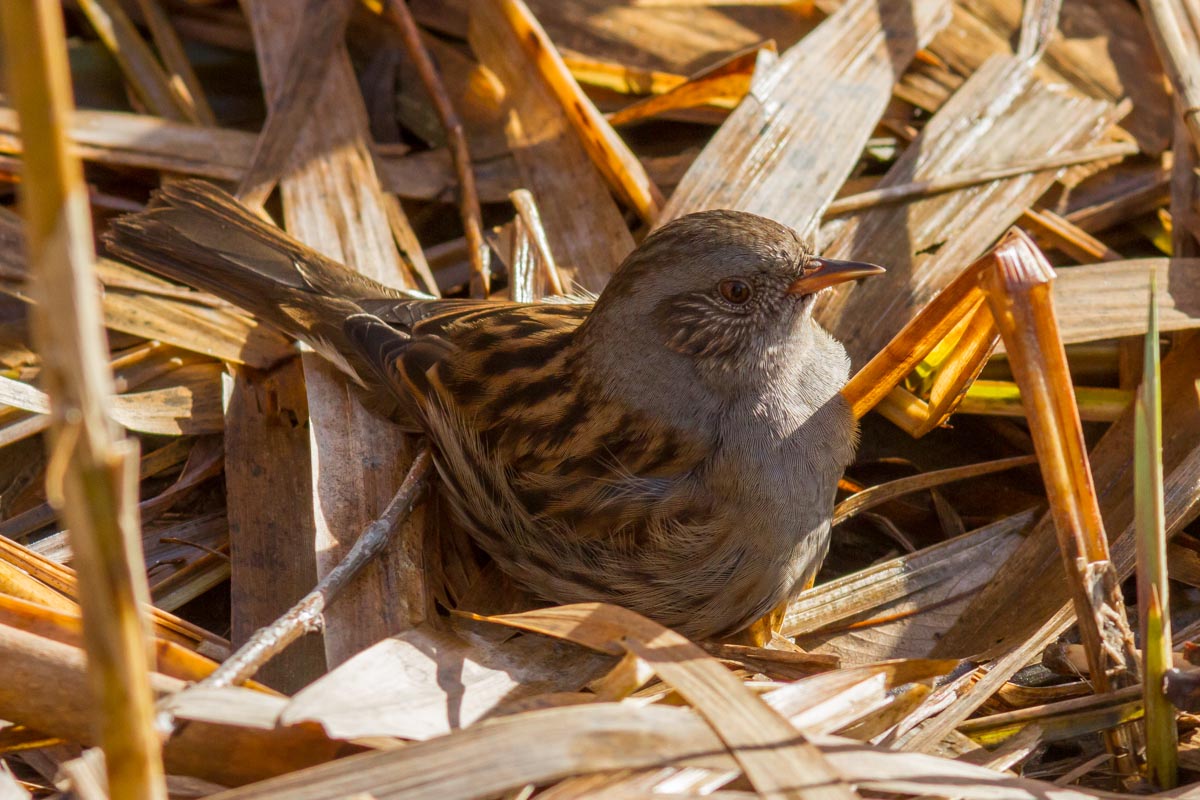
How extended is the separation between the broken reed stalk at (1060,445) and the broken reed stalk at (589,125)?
179 centimetres

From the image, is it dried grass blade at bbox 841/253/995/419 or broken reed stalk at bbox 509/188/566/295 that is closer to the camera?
dried grass blade at bbox 841/253/995/419

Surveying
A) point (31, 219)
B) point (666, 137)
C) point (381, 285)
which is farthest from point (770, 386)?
point (31, 219)

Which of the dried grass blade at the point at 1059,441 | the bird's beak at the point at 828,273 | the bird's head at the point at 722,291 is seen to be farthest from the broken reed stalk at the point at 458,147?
the dried grass blade at the point at 1059,441

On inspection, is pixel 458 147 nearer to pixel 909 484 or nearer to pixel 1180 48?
pixel 909 484

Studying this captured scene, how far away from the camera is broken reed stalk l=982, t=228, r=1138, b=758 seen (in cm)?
314

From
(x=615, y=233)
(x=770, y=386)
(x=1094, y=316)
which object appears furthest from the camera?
(x=615, y=233)

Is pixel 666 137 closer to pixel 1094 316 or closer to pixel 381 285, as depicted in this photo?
pixel 381 285

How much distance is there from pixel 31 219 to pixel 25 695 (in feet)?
5.48

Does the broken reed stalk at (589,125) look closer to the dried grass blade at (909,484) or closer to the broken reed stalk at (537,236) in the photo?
the broken reed stalk at (537,236)

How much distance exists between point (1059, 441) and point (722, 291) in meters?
1.07

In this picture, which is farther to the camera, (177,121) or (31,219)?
(177,121)

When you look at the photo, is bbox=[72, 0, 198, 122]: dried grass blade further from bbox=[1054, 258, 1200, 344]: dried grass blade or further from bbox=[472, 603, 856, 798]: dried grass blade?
bbox=[1054, 258, 1200, 344]: dried grass blade

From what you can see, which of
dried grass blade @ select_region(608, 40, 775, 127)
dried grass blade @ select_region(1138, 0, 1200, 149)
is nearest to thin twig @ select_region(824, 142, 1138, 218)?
dried grass blade @ select_region(1138, 0, 1200, 149)

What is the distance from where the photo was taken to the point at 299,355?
4.54 meters
